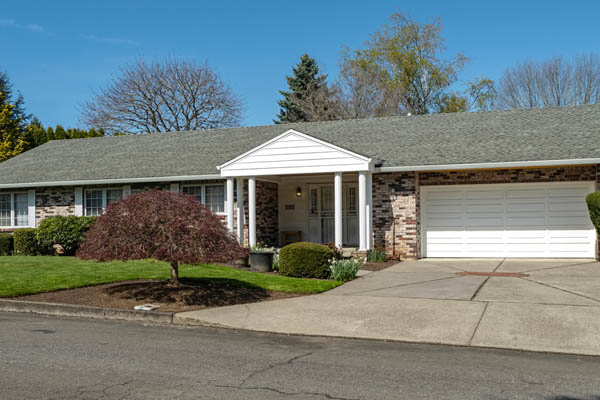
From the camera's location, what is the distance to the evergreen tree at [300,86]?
141 feet

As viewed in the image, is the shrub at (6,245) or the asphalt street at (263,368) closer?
the asphalt street at (263,368)

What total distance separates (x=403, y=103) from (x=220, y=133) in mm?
19438

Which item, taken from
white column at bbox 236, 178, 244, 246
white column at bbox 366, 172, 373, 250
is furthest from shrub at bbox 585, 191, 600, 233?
white column at bbox 236, 178, 244, 246

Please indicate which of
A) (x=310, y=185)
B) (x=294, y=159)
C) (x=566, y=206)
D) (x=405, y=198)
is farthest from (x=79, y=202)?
(x=566, y=206)

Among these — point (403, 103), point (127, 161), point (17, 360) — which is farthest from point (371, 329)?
point (403, 103)

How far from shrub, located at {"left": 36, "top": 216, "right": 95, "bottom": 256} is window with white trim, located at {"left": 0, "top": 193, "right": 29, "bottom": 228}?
281 cm

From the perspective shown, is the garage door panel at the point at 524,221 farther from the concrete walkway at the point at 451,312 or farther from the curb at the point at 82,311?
the curb at the point at 82,311

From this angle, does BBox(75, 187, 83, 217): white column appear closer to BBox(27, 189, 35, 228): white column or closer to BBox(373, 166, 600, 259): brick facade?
BBox(27, 189, 35, 228): white column

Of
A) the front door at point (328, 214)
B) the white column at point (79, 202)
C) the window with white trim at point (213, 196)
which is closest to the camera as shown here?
the window with white trim at point (213, 196)

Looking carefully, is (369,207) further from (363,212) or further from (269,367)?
(269,367)

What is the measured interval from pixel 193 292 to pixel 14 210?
13.7 meters

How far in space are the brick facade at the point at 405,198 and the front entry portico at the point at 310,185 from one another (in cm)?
63

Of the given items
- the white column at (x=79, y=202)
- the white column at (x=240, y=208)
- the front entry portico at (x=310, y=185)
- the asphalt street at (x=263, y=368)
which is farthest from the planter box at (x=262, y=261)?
the white column at (x=79, y=202)

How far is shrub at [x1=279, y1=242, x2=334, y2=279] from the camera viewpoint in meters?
13.1
